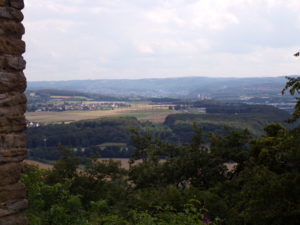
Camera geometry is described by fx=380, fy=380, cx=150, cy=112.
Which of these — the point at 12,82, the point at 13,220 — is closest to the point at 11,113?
the point at 12,82

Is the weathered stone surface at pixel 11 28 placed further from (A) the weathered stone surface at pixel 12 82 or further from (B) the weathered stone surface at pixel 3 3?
(A) the weathered stone surface at pixel 12 82

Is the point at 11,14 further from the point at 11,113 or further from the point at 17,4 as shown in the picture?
the point at 11,113

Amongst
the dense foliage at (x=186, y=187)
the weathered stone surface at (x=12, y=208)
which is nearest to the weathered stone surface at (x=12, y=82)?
the weathered stone surface at (x=12, y=208)

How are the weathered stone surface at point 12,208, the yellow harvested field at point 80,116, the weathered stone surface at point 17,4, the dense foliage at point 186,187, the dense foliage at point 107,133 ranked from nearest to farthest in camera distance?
the weathered stone surface at point 12,208
the weathered stone surface at point 17,4
the dense foliage at point 186,187
the dense foliage at point 107,133
the yellow harvested field at point 80,116

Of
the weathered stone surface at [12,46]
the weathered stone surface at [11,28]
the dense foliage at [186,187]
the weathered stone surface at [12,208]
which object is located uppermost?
the weathered stone surface at [11,28]

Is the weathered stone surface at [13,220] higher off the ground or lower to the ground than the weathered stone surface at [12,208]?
lower

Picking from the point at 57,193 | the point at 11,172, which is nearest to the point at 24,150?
the point at 11,172

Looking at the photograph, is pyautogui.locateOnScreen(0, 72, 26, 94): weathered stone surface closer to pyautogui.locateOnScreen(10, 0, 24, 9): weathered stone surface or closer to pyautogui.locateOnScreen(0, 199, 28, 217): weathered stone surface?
pyautogui.locateOnScreen(10, 0, 24, 9): weathered stone surface

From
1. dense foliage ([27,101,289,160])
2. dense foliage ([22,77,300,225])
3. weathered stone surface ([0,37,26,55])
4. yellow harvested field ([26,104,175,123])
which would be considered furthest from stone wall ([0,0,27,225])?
yellow harvested field ([26,104,175,123])
